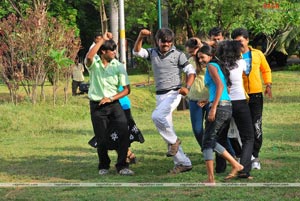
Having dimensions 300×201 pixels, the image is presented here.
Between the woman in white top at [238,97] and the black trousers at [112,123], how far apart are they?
Result: 1.48 metres

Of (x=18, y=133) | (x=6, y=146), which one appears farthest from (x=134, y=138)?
(x=18, y=133)

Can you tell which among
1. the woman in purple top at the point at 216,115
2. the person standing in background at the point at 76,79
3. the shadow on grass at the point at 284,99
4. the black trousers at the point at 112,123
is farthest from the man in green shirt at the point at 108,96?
the person standing in background at the point at 76,79

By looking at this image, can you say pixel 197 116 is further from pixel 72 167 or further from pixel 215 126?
pixel 72 167

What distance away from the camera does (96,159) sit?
9750 millimetres

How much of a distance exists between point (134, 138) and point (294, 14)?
697 inches

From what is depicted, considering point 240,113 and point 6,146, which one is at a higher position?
point 240,113

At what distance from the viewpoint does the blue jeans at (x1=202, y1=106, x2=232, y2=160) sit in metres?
7.47

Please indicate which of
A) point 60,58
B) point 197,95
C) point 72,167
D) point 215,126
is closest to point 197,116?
point 197,95

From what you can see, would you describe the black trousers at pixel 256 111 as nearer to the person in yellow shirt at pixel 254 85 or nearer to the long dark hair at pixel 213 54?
the person in yellow shirt at pixel 254 85

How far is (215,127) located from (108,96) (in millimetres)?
1560

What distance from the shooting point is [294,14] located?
25.4 m

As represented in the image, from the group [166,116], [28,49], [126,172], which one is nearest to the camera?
[166,116]

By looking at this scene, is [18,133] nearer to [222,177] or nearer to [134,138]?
[134,138]

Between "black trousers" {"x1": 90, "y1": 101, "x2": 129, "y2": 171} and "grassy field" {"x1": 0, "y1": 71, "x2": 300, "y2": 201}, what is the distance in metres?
0.32
